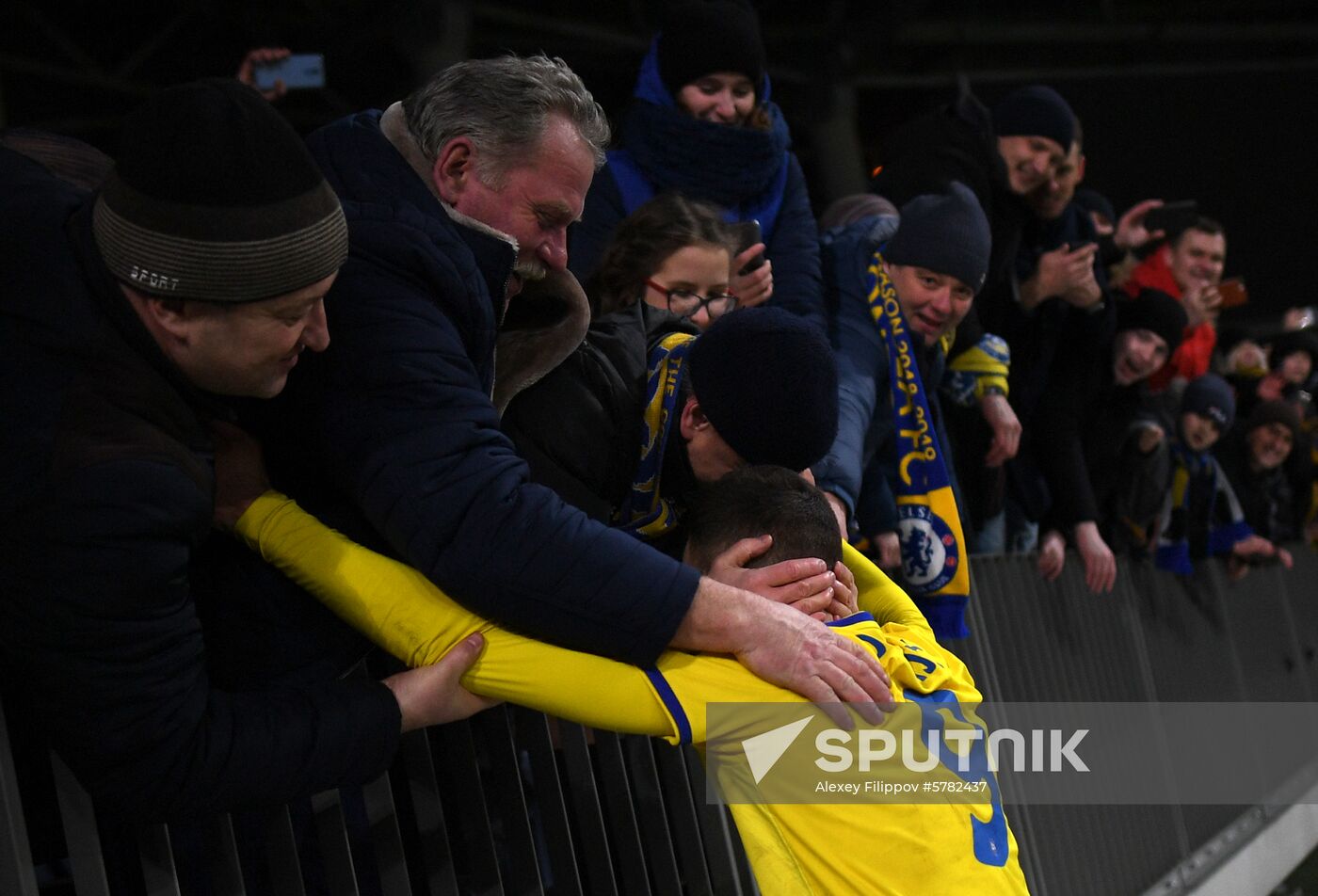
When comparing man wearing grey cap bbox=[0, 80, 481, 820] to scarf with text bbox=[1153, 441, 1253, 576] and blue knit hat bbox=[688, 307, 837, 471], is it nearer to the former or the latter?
blue knit hat bbox=[688, 307, 837, 471]

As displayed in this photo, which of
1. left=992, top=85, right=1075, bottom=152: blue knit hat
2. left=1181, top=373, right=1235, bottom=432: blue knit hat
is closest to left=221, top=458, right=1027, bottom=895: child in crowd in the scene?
left=992, top=85, right=1075, bottom=152: blue knit hat

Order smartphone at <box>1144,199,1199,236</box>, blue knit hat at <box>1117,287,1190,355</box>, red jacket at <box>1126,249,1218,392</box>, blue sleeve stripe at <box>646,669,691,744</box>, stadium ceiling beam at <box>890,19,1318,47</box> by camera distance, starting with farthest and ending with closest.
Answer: stadium ceiling beam at <box>890,19,1318,47</box>
smartphone at <box>1144,199,1199,236</box>
red jacket at <box>1126,249,1218,392</box>
blue knit hat at <box>1117,287,1190,355</box>
blue sleeve stripe at <box>646,669,691,744</box>

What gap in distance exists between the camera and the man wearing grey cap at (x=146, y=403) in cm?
154

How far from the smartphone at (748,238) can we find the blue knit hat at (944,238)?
1.48ft

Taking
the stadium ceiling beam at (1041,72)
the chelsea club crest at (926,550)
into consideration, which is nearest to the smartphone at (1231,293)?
the chelsea club crest at (926,550)

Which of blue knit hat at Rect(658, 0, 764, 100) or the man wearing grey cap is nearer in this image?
the man wearing grey cap

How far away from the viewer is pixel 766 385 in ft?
7.16

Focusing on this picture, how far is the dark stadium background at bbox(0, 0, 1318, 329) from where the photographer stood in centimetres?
1077

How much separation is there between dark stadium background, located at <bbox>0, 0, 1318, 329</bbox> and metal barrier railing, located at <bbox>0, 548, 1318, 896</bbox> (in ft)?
21.6

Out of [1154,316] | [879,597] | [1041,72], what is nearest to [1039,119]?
[1154,316]

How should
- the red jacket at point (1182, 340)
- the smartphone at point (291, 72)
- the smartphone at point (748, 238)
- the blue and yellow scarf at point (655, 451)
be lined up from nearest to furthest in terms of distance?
the blue and yellow scarf at point (655, 451)
the smartphone at point (748, 238)
the smartphone at point (291, 72)
the red jacket at point (1182, 340)

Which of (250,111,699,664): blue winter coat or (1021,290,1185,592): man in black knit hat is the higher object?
(250,111,699,664): blue winter coat

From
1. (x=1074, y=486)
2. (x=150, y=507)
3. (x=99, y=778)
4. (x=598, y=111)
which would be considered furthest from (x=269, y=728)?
(x=1074, y=486)

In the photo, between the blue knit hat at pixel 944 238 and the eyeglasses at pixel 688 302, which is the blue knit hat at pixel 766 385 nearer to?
the eyeglasses at pixel 688 302
